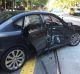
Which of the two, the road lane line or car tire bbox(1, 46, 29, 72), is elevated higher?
car tire bbox(1, 46, 29, 72)

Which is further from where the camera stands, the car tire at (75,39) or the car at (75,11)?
the car at (75,11)

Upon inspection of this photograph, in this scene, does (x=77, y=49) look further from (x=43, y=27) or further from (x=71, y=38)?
(x=43, y=27)

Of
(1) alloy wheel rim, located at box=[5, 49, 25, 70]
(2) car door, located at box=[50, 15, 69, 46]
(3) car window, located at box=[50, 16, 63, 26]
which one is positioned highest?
(3) car window, located at box=[50, 16, 63, 26]

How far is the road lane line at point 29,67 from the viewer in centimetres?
443

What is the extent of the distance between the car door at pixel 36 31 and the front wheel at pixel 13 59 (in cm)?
45

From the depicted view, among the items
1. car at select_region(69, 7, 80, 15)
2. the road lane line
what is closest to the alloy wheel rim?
the road lane line

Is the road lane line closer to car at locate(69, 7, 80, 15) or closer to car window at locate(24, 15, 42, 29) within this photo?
car window at locate(24, 15, 42, 29)

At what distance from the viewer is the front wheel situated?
13.6ft

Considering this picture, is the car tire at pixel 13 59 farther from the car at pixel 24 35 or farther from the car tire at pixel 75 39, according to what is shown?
the car tire at pixel 75 39

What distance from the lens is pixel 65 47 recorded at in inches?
256

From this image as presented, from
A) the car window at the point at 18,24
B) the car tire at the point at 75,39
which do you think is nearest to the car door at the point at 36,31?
the car window at the point at 18,24

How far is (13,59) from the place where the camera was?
14.2ft

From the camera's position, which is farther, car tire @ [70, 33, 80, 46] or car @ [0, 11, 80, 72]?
car tire @ [70, 33, 80, 46]

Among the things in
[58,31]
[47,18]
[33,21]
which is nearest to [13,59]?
[33,21]
